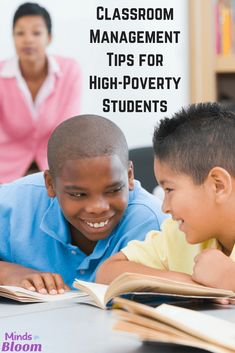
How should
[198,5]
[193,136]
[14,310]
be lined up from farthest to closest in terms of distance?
1. [198,5]
2. [193,136]
3. [14,310]

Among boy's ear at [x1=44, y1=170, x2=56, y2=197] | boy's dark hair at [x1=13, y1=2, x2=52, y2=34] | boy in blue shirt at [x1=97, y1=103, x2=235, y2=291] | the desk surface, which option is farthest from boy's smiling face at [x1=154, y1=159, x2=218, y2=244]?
boy's dark hair at [x1=13, y1=2, x2=52, y2=34]

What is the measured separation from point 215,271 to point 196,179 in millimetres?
177

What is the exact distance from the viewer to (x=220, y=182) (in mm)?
1119

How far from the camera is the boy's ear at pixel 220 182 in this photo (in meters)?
1.11

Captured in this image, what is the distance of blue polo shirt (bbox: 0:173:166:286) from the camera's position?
1.43m

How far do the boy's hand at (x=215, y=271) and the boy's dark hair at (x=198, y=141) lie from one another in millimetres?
149

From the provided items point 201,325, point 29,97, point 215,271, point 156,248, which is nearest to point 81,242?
point 156,248

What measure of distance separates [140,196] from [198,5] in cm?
178

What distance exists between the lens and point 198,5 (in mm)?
3092

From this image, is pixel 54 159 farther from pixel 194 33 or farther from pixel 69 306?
pixel 194 33

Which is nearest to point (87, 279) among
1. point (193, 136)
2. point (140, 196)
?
point (140, 196)

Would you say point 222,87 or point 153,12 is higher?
point 153,12

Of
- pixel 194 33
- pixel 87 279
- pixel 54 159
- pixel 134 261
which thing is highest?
pixel 194 33

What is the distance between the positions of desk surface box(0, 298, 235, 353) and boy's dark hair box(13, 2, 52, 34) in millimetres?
2169
